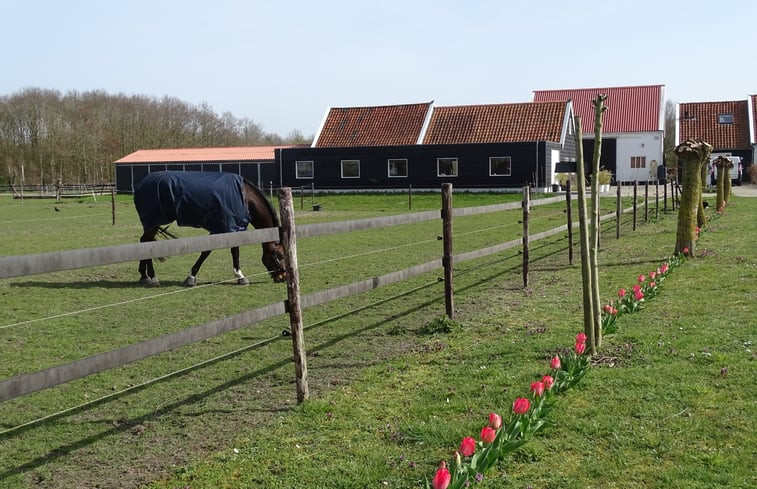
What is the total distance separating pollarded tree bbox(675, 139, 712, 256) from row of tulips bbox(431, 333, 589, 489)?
22.5 feet

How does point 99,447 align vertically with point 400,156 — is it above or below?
below

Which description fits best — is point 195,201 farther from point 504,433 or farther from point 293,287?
point 504,433

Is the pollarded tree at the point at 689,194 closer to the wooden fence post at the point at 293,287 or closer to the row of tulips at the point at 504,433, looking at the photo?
the row of tulips at the point at 504,433

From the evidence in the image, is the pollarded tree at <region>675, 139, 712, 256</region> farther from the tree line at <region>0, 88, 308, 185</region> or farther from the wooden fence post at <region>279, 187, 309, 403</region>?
the tree line at <region>0, 88, 308, 185</region>

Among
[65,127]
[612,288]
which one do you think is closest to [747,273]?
[612,288]

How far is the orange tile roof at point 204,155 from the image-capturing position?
49.0 meters

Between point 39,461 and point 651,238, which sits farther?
point 651,238

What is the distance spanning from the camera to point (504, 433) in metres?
3.56

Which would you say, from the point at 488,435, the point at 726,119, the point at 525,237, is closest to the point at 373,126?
the point at 726,119

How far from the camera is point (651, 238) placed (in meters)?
14.2

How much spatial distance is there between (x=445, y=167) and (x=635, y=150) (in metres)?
15.7

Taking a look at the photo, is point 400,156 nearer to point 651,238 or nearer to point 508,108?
point 508,108

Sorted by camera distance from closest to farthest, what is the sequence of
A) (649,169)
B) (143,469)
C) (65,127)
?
(143,469) → (649,169) → (65,127)

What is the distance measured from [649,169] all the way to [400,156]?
1674cm
